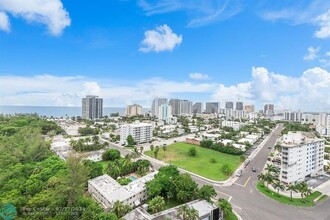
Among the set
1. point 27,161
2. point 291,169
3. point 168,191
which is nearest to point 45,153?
point 27,161

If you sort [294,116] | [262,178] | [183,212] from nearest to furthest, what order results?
[183,212] → [262,178] → [294,116]

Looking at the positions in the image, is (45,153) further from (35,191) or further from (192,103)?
(192,103)

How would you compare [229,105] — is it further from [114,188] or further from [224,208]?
[114,188]

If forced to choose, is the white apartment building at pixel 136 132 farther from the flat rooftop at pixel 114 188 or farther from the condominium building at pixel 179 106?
the condominium building at pixel 179 106

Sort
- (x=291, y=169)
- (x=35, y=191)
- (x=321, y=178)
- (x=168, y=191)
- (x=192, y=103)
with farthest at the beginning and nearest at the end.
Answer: (x=192, y=103) → (x=321, y=178) → (x=291, y=169) → (x=168, y=191) → (x=35, y=191)

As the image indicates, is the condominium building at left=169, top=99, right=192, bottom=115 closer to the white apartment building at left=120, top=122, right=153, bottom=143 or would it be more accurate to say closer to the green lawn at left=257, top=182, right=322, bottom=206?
the white apartment building at left=120, top=122, right=153, bottom=143

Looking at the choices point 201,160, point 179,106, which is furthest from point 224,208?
point 179,106

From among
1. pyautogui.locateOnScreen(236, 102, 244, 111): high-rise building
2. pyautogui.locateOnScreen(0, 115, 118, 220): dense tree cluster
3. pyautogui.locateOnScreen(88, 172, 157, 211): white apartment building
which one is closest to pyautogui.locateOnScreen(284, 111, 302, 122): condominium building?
pyautogui.locateOnScreen(236, 102, 244, 111): high-rise building
